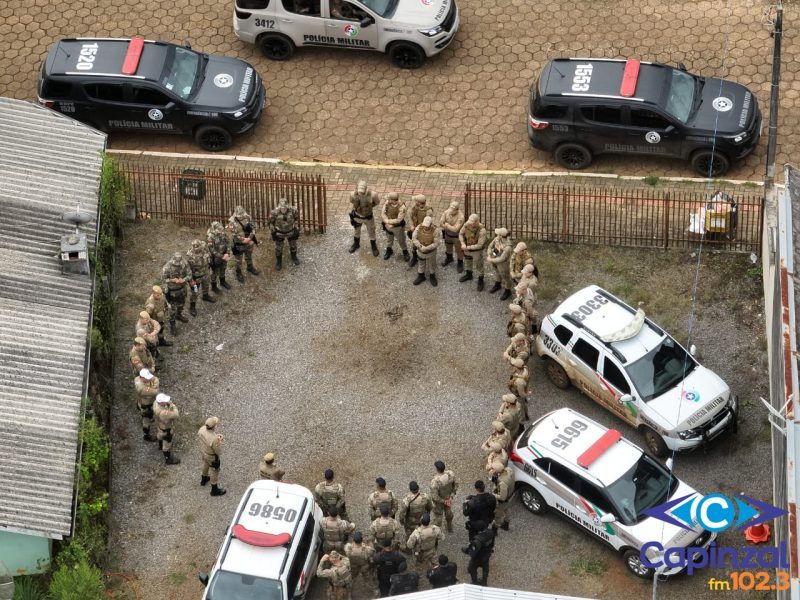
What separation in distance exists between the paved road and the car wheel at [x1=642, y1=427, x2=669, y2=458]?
743cm

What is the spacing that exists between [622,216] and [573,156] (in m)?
2.15

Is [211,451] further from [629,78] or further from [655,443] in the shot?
[629,78]

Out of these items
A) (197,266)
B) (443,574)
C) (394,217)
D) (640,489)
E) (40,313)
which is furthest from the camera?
(394,217)

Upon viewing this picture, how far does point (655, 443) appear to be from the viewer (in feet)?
78.4

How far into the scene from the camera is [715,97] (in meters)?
29.4

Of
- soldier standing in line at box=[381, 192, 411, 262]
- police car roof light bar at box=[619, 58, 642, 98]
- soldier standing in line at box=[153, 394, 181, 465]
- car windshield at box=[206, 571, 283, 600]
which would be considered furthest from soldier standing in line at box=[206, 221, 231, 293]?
police car roof light bar at box=[619, 58, 642, 98]

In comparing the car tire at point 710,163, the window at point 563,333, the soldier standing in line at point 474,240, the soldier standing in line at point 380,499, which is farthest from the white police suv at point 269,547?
the car tire at point 710,163

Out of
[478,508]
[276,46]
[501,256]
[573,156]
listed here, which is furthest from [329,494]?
[276,46]

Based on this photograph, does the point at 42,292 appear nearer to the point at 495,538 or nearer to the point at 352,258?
the point at 352,258

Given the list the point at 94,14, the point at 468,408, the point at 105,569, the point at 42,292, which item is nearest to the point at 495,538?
the point at 468,408

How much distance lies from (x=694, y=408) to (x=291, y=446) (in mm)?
6402

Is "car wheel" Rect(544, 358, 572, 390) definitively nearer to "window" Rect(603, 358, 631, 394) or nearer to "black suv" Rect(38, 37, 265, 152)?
"window" Rect(603, 358, 631, 394)

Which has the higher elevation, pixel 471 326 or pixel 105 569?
pixel 471 326

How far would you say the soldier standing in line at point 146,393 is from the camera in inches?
947
